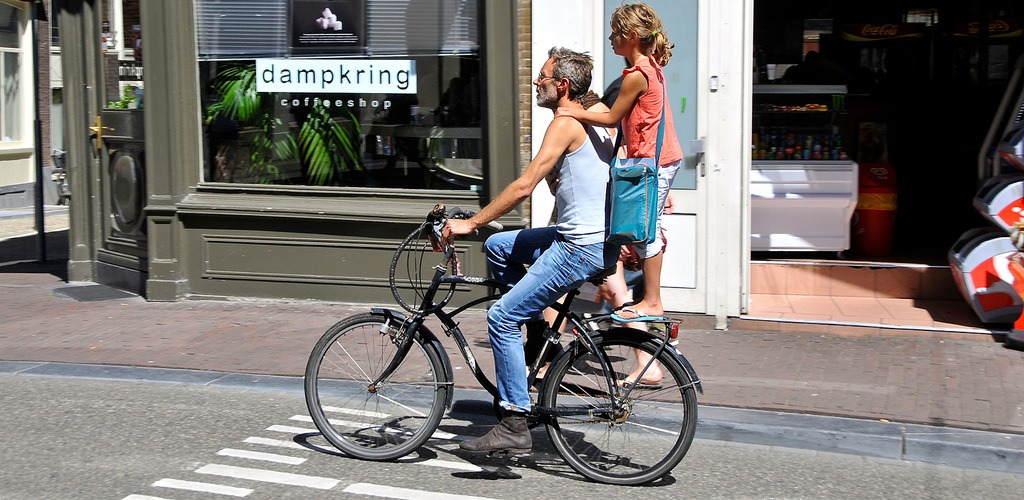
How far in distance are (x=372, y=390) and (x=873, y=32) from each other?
6890mm

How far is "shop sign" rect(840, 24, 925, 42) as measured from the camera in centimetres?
1005

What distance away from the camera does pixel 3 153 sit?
17469mm

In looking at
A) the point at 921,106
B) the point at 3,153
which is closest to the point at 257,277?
the point at 921,106

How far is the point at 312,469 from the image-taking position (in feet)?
16.2

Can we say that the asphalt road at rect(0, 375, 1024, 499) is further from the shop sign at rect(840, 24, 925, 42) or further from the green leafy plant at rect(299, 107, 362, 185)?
the shop sign at rect(840, 24, 925, 42)

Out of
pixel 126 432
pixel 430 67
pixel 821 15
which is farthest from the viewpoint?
pixel 821 15

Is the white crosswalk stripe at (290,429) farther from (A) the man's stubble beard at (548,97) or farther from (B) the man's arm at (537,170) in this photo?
(A) the man's stubble beard at (548,97)

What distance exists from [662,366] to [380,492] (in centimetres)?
129

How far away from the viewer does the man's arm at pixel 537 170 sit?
458 cm

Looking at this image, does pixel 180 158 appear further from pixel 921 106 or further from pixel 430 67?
pixel 921 106

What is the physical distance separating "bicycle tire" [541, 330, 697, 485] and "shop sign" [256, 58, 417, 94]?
4.12m

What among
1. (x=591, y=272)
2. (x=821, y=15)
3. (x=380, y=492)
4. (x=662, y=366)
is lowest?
(x=380, y=492)

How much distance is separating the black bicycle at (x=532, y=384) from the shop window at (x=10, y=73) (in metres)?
15.1

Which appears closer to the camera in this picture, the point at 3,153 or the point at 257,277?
the point at 257,277
